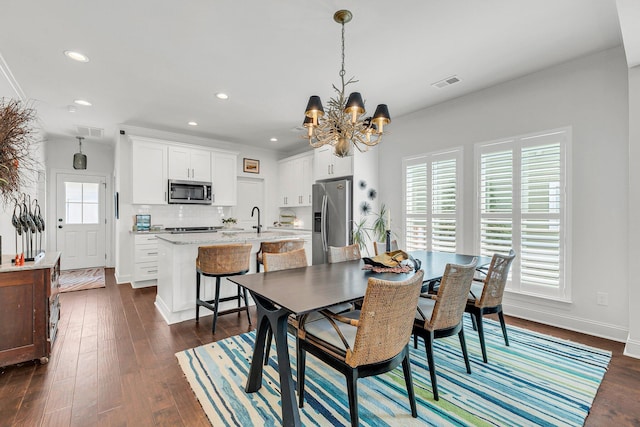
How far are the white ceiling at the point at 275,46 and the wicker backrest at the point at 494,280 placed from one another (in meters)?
1.88

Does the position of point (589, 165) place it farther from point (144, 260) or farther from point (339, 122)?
point (144, 260)

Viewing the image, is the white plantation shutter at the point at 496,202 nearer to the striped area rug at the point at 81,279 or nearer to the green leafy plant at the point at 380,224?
the green leafy plant at the point at 380,224

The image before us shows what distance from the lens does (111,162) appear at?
21.8ft

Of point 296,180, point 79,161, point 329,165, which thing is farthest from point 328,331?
point 79,161

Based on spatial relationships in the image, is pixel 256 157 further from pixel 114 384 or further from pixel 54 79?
pixel 114 384

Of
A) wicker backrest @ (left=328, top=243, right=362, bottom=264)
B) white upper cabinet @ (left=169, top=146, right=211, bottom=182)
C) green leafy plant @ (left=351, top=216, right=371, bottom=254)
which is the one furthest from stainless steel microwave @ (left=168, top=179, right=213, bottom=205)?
wicker backrest @ (left=328, top=243, right=362, bottom=264)

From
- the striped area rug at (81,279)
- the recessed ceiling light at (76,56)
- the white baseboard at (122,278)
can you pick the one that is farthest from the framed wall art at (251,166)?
the recessed ceiling light at (76,56)

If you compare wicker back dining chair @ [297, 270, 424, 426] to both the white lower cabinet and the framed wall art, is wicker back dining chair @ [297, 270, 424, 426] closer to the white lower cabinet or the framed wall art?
the white lower cabinet

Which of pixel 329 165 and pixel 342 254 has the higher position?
pixel 329 165

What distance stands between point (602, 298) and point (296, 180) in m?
4.97

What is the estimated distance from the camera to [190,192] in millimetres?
5547

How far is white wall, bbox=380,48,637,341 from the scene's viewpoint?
2.78m

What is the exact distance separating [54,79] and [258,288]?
3646 mm

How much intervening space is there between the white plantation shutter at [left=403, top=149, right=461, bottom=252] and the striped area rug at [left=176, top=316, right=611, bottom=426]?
1.63m
